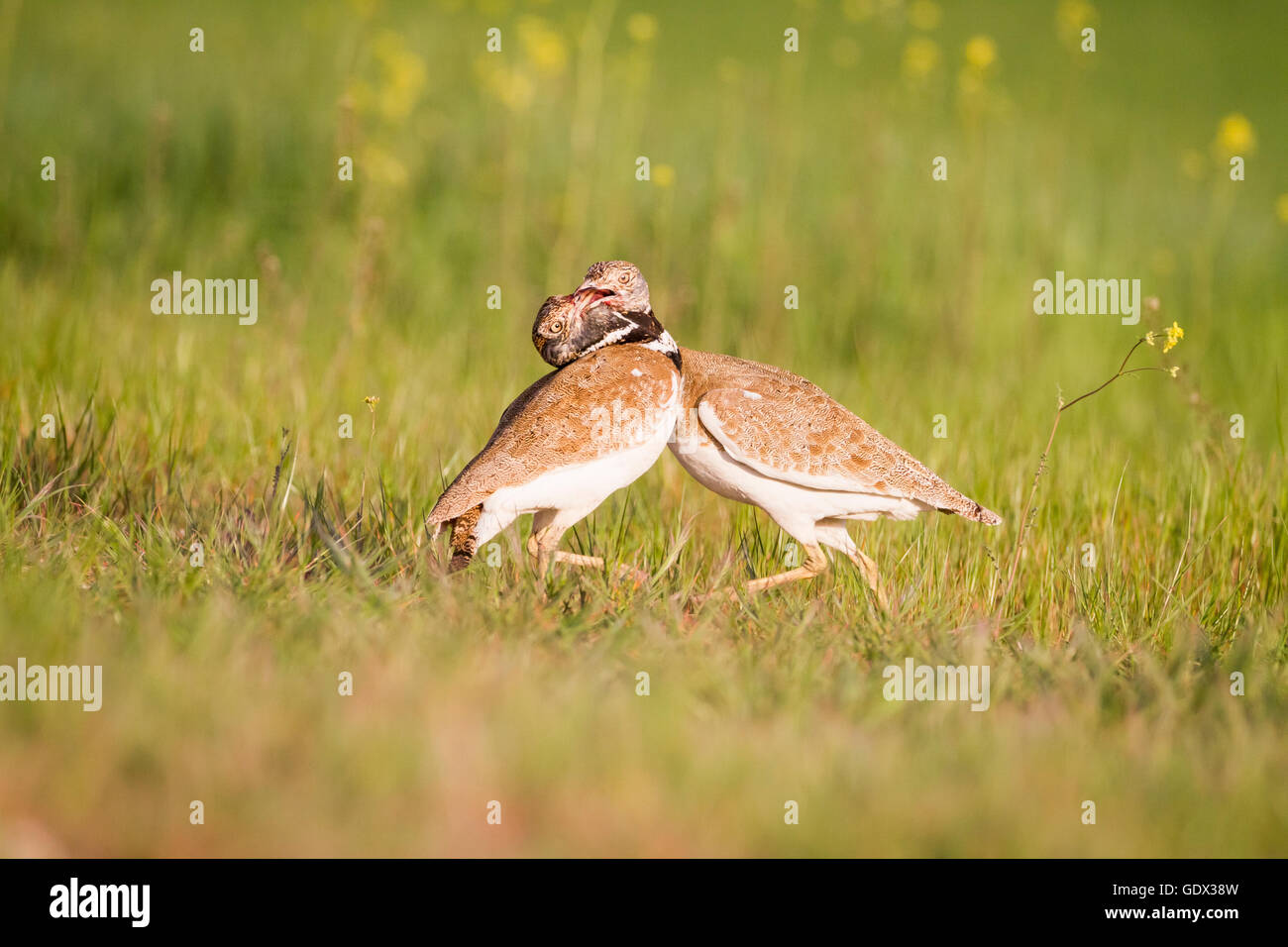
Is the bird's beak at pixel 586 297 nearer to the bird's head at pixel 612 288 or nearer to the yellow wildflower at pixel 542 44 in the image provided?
the bird's head at pixel 612 288

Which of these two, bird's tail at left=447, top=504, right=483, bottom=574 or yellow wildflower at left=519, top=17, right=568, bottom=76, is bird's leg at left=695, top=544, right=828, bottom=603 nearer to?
bird's tail at left=447, top=504, right=483, bottom=574

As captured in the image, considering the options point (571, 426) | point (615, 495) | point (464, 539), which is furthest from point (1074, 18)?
point (464, 539)

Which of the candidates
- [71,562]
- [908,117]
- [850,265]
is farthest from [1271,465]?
[908,117]

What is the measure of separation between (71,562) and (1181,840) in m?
3.82

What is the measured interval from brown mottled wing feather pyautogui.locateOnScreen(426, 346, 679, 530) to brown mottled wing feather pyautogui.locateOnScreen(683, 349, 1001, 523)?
0.30 meters

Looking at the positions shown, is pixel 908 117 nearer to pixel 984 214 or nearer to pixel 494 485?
pixel 984 214

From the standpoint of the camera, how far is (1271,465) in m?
7.21

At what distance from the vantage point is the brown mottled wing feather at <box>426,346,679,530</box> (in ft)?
15.7

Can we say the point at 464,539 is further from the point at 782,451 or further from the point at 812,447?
the point at 812,447

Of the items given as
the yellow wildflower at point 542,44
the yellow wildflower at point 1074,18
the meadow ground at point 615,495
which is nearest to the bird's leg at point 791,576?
the meadow ground at point 615,495

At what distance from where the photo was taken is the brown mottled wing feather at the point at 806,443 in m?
5.00

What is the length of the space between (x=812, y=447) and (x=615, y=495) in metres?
1.70

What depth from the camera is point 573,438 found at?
15.7 feet

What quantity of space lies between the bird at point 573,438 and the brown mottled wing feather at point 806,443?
9.8 inches
